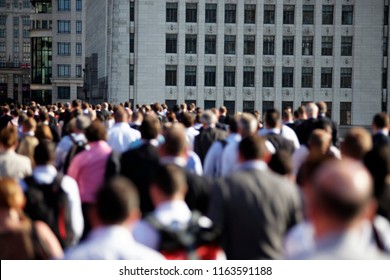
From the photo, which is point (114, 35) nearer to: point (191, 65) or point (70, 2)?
point (191, 65)

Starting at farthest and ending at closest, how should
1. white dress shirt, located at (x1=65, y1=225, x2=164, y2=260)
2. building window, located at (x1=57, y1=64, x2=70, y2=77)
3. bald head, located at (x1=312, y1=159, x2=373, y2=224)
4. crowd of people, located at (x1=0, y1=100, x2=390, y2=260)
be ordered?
building window, located at (x1=57, y1=64, x2=70, y2=77)
white dress shirt, located at (x1=65, y1=225, x2=164, y2=260)
crowd of people, located at (x1=0, y1=100, x2=390, y2=260)
bald head, located at (x1=312, y1=159, x2=373, y2=224)

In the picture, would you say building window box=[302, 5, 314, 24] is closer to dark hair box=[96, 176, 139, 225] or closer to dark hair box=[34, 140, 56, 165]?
dark hair box=[34, 140, 56, 165]

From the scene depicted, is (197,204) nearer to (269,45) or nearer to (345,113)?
(269,45)

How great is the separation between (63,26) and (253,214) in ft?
378

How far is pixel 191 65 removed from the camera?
230ft

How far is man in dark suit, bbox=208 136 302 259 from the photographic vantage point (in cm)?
746

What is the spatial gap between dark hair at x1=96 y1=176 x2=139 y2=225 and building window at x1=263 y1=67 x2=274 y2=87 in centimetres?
6542

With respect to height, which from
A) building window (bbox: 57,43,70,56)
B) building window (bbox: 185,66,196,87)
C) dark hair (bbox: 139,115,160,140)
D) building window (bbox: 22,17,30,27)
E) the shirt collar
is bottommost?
the shirt collar

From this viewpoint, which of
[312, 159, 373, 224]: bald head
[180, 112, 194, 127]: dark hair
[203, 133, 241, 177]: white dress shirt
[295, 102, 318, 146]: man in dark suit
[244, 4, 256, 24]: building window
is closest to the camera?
[312, 159, 373, 224]: bald head

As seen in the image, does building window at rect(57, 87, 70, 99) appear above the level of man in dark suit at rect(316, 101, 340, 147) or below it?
below

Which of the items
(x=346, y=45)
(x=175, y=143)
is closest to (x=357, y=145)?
(x=175, y=143)

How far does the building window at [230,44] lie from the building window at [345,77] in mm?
9242

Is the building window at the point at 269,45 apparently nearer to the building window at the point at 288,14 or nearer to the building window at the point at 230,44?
the building window at the point at 288,14

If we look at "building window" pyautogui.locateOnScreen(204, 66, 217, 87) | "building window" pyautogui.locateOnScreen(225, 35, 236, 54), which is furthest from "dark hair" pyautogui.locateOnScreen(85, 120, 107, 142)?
"building window" pyautogui.locateOnScreen(225, 35, 236, 54)
